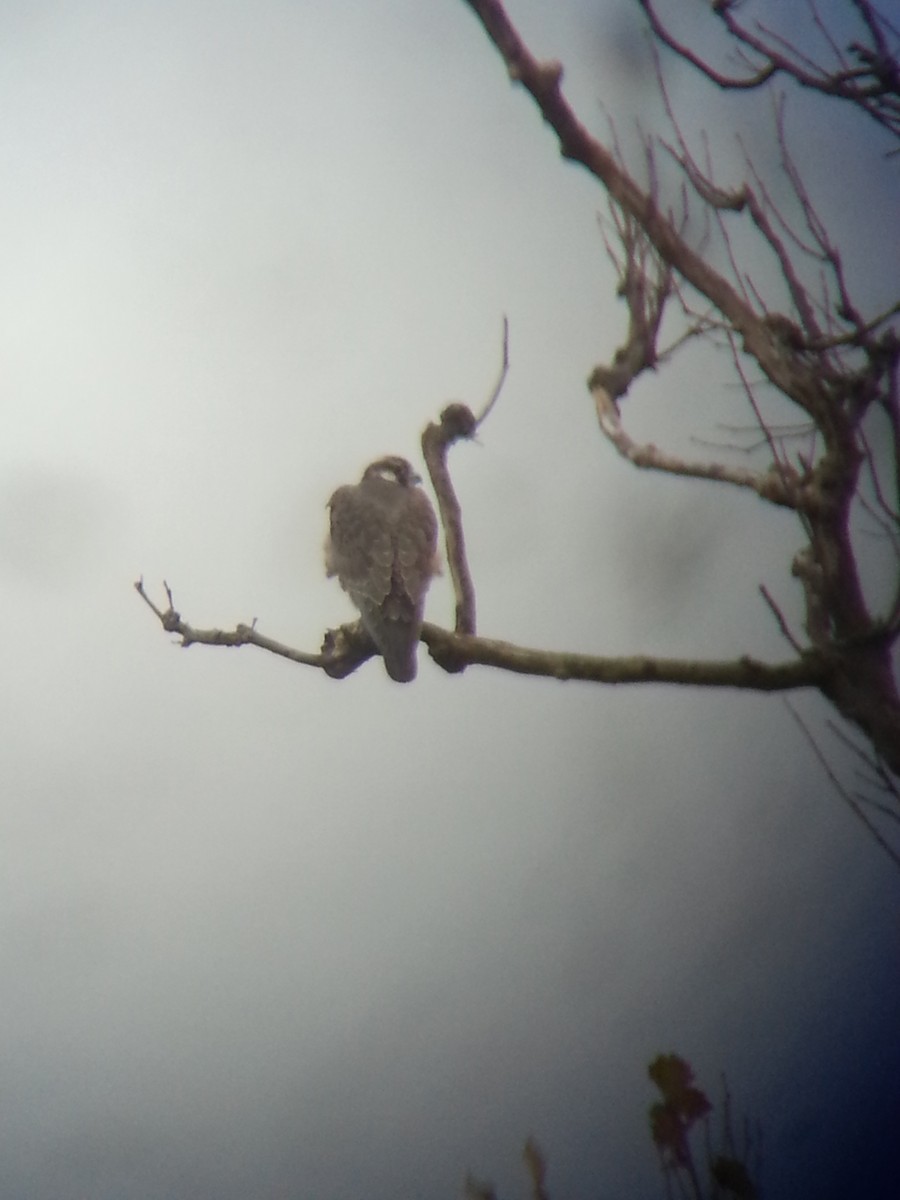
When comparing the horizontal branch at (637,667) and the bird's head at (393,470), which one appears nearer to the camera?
the horizontal branch at (637,667)

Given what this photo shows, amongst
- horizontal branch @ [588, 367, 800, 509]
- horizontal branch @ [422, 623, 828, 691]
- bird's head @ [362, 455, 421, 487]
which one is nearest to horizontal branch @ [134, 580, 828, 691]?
horizontal branch @ [422, 623, 828, 691]

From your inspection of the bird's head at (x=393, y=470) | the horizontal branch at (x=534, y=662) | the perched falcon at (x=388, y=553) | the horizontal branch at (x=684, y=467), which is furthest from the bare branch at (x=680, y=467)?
the bird's head at (x=393, y=470)

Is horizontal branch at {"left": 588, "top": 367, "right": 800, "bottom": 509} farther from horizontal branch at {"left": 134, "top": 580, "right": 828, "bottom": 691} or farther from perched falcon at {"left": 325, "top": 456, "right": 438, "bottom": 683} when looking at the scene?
perched falcon at {"left": 325, "top": 456, "right": 438, "bottom": 683}

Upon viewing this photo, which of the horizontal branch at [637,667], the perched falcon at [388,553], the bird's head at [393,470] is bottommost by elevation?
the horizontal branch at [637,667]

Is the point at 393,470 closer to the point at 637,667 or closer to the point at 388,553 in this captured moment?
the point at 388,553

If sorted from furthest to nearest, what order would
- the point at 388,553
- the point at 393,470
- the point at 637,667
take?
the point at 393,470, the point at 388,553, the point at 637,667

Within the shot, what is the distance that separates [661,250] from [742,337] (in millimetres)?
482

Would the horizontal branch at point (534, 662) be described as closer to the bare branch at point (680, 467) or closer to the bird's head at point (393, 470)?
the bare branch at point (680, 467)

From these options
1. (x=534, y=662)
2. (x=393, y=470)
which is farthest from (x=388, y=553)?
(x=534, y=662)

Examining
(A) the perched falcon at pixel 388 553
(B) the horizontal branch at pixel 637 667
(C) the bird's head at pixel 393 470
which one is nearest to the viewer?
(B) the horizontal branch at pixel 637 667

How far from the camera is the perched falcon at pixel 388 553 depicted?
4629mm

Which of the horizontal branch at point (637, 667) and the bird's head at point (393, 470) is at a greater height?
the bird's head at point (393, 470)

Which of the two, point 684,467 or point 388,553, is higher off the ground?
point 388,553

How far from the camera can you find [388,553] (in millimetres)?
5160
